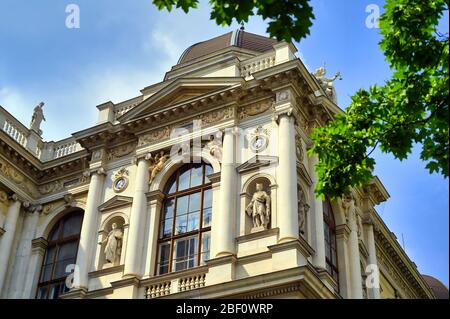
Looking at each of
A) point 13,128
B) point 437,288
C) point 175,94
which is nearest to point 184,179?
point 175,94

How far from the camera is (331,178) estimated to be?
11.7 metres

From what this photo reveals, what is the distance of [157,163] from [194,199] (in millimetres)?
1838

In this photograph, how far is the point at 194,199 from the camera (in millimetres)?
20828

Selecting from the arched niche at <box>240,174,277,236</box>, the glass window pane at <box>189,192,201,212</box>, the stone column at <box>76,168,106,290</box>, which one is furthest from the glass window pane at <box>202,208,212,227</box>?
the stone column at <box>76,168,106,290</box>

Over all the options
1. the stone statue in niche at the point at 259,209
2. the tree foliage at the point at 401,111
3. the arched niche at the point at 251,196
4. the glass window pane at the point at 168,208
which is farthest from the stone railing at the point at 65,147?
the tree foliage at the point at 401,111

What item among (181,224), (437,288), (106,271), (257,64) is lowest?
(106,271)

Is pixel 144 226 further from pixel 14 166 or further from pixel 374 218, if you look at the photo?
pixel 374 218

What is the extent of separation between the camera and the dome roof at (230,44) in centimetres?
2628

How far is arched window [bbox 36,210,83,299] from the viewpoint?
22266mm

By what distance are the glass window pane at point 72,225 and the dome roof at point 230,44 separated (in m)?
6.91

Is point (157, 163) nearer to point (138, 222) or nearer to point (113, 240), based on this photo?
point (138, 222)

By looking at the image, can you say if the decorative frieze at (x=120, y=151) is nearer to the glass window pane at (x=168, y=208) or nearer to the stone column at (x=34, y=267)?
the glass window pane at (x=168, y=208)

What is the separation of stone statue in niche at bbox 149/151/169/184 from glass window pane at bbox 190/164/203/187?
0.96 meters

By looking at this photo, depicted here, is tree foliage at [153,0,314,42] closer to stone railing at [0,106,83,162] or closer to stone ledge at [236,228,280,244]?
stone ledge at [236,228,280,244]
